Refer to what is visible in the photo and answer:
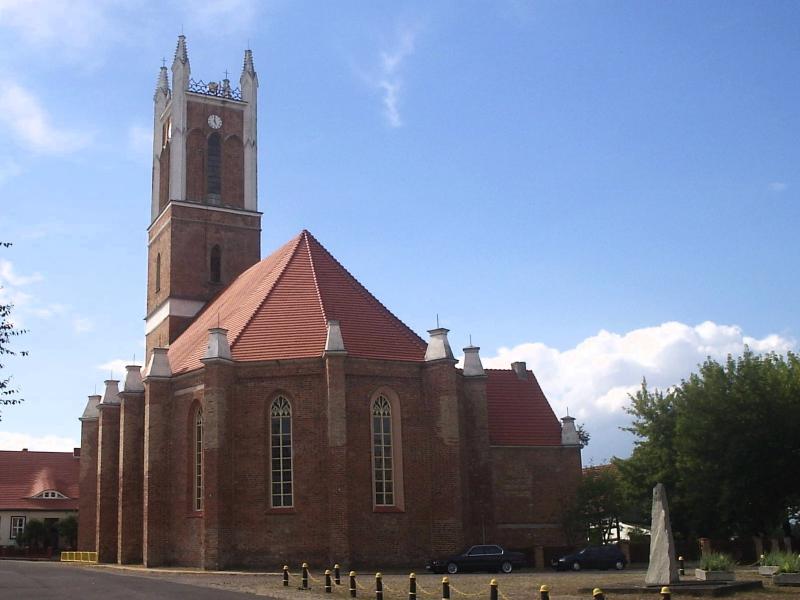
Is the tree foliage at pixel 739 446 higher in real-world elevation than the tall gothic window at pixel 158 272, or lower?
lower

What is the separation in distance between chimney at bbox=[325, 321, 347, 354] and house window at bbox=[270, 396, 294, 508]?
265 centimetres

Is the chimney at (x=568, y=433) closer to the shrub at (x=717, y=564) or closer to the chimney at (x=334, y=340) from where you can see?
the chimney at (x=334, y=340)

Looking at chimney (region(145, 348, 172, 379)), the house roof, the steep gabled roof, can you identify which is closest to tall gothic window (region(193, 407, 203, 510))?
the steep gabled roof

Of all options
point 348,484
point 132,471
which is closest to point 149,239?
point 132,471

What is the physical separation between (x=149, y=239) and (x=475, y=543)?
85.6 feet

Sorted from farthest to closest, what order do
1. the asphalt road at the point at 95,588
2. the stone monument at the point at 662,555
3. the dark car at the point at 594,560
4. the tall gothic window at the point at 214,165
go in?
the tall gothic window at the point at 214,165 < the dark car at the point at 594,560 < the asphalt road at the point at 95,588 < the stone monument at the point at 662,555

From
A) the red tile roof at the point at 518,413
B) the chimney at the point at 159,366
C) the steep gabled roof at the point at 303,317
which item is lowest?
the red tile roof at the point at 518,413

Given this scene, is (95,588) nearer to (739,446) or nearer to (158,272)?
(739,446)

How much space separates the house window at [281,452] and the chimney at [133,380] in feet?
29.1

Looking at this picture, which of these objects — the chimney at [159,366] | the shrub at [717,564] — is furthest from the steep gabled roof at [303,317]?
the shrub at [717,564]

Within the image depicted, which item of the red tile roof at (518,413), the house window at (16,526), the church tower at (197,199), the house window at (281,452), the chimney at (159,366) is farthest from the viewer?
the house window at (16,526)

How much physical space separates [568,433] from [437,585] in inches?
724

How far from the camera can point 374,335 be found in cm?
3384

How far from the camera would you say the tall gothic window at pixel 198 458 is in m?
32.9
